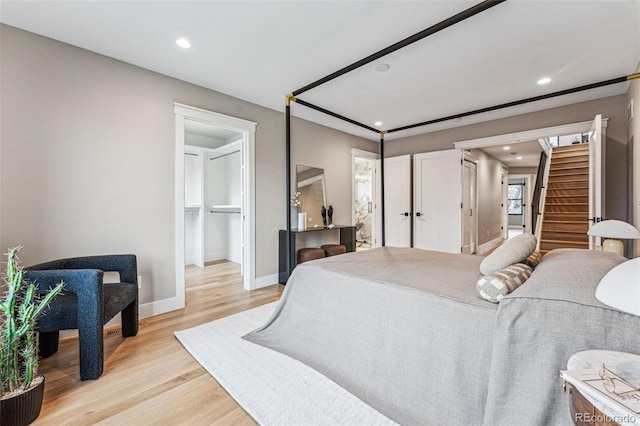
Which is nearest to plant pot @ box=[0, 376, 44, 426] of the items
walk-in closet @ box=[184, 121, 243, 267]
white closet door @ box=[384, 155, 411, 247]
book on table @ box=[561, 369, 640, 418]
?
book on table @ box=[561, 369, 640, 418]

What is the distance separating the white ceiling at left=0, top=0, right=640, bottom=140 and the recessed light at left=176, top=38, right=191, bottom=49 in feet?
0.15

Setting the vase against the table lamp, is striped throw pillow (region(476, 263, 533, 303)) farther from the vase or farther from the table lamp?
the vase

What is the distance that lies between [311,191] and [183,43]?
274cm

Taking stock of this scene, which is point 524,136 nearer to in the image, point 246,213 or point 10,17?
point 246,213

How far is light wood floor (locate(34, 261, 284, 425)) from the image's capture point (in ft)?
4.92

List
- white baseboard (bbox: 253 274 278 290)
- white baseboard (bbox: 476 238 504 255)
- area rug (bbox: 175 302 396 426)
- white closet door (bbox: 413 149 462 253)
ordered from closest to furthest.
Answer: area rug (bbox: 175 302 396 426) < white baseboard (bbox: 253 274 278 290) < white closet door (bbox: 413 149 462 253) < white baseboard (bbox: 476 238 504 255)

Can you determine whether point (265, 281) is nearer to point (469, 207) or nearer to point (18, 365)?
point (18, 365)

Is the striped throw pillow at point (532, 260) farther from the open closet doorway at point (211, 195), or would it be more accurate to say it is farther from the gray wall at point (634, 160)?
the open closet doorway at point (211, 195)

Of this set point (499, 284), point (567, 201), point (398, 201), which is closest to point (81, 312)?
point (499, 284)

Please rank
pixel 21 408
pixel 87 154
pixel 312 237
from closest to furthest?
pixel 21 408 → pixel 87 154 → pixel 312 237

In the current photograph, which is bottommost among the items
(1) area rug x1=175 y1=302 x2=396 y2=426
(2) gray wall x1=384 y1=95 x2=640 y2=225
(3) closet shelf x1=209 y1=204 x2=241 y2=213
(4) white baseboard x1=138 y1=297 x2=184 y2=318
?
(1) area rug x1=175 y1=302 x2=396 y2=426

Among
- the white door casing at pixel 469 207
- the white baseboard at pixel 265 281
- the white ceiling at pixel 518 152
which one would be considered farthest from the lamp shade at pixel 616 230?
the white ceiling at pixel 518 152

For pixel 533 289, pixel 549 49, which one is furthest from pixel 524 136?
pixel 533 289

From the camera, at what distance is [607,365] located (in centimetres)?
89
